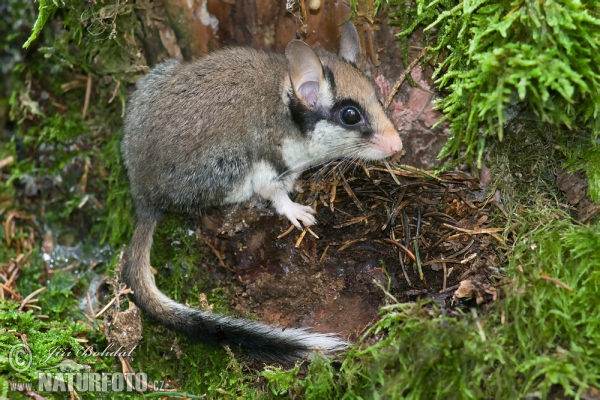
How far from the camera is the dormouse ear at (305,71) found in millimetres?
3461

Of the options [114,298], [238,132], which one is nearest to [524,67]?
[238,132]

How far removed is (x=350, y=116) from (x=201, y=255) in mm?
1384

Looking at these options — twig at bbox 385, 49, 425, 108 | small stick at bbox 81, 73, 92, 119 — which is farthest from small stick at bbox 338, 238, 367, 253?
small stick at bbox 81, 73, 92, 119

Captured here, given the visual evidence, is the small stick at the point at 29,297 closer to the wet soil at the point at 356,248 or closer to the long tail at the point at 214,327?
the long tail at the point at 214,327

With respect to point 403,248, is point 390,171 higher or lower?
higher

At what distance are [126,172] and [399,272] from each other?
2269 mm

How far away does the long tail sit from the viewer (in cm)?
302

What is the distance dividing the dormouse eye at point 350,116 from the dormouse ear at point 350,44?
1.13 ft

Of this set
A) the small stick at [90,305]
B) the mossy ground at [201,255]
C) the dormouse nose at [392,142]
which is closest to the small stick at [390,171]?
the dormouse nose at [392,142]

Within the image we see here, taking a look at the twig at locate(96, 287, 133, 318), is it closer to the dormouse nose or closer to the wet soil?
the wet soil

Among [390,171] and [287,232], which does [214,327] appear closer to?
A: [287,232]

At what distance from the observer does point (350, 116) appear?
3785 millimetres

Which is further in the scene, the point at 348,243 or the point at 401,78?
the point at 401,78

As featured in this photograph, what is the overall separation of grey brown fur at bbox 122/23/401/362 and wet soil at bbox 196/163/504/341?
0.17 metres
